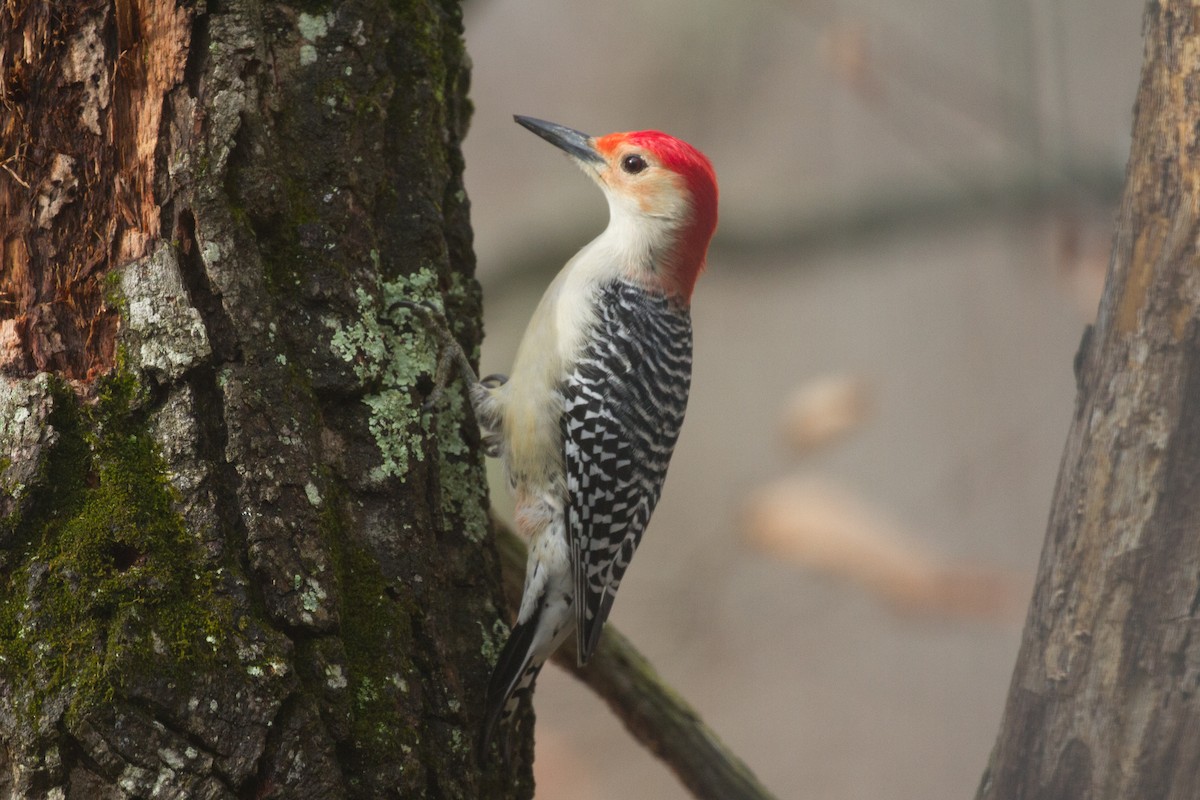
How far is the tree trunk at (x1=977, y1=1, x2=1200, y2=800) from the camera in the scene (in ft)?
6.59

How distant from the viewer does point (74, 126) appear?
2.15 meters

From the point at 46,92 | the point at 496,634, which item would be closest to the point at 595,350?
the point at 496,634

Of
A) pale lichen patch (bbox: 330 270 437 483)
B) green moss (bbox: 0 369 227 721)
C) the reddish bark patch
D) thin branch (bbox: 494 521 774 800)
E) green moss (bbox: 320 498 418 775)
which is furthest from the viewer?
thin branch (bbox: 494 521 774 800)

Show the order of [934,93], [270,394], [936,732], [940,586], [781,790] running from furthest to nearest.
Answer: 1. [781,790]
2. [934,93]
3. [940,586]
4. [936,732]
5. [270,394]

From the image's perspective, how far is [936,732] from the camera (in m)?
4.96

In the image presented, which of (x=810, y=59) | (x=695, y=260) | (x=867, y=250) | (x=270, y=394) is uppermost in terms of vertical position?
(x=810, y=59)

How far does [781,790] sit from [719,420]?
276 centimetres

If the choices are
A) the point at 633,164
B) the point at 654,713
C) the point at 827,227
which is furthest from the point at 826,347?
the point at 654,713

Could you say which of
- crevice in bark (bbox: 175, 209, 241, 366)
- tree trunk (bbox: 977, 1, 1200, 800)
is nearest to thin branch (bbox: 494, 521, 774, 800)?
tree trunk (bbox: 977, 1, 1200, 800)

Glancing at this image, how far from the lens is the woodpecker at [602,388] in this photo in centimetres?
303

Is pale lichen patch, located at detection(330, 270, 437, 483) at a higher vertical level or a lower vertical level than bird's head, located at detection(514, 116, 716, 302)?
lower

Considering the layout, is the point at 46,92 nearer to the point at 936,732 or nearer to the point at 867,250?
the point at 936,732

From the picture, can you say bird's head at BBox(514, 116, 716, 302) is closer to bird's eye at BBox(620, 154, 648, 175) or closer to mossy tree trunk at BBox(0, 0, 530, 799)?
bird's eye at BBox(620, 154, 648, 175)

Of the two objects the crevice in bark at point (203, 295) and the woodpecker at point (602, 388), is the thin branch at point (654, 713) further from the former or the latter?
the crevice in bark at point (203, 295)
